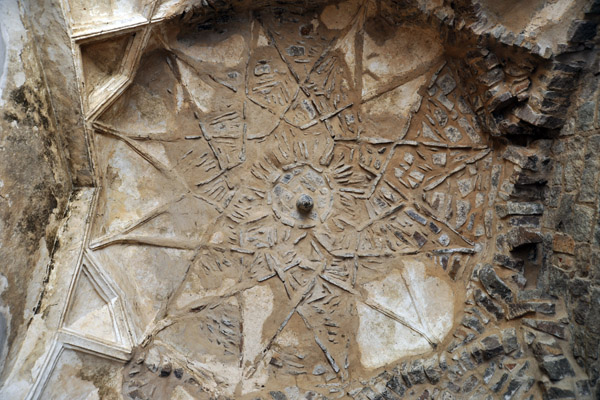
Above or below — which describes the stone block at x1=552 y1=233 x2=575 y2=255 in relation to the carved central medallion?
A: below

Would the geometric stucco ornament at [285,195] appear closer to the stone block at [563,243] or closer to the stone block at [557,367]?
the stone block at [563,243]

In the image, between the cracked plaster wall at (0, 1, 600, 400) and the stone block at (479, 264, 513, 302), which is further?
the stone block at (479, 264, 513, 302)

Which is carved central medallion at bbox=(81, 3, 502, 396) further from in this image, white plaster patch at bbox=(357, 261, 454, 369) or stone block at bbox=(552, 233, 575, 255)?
stone block at bbox=(552, 233, 575, 255)

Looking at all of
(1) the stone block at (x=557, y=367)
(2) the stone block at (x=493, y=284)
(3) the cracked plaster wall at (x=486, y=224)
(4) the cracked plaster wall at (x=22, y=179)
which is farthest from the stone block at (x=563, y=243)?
(4) the cracked plaster wall at (x=22, y=179)

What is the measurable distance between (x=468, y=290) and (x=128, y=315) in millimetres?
2650

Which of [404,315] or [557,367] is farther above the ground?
[404,315]

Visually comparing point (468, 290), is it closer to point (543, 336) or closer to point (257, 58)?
point (543, 336)

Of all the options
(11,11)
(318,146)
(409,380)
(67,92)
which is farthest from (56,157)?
(409,380)

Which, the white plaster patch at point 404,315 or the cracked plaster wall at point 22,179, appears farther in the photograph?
the white plaster patch at point 404,315

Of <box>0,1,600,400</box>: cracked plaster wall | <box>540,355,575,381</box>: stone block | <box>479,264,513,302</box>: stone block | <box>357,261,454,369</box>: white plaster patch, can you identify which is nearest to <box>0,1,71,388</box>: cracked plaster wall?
<box>0,1,600,400</box>: cracked plaster wall

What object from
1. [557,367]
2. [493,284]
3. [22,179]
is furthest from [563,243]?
[22,179]

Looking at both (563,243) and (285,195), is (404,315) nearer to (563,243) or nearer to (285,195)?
(563,243)

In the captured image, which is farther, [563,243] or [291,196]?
[291,196]

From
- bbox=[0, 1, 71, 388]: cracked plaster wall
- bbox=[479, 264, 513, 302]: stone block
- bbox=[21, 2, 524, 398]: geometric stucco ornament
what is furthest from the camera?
bbox=[21, 2, 524, 398]: geometric stucco ornament
